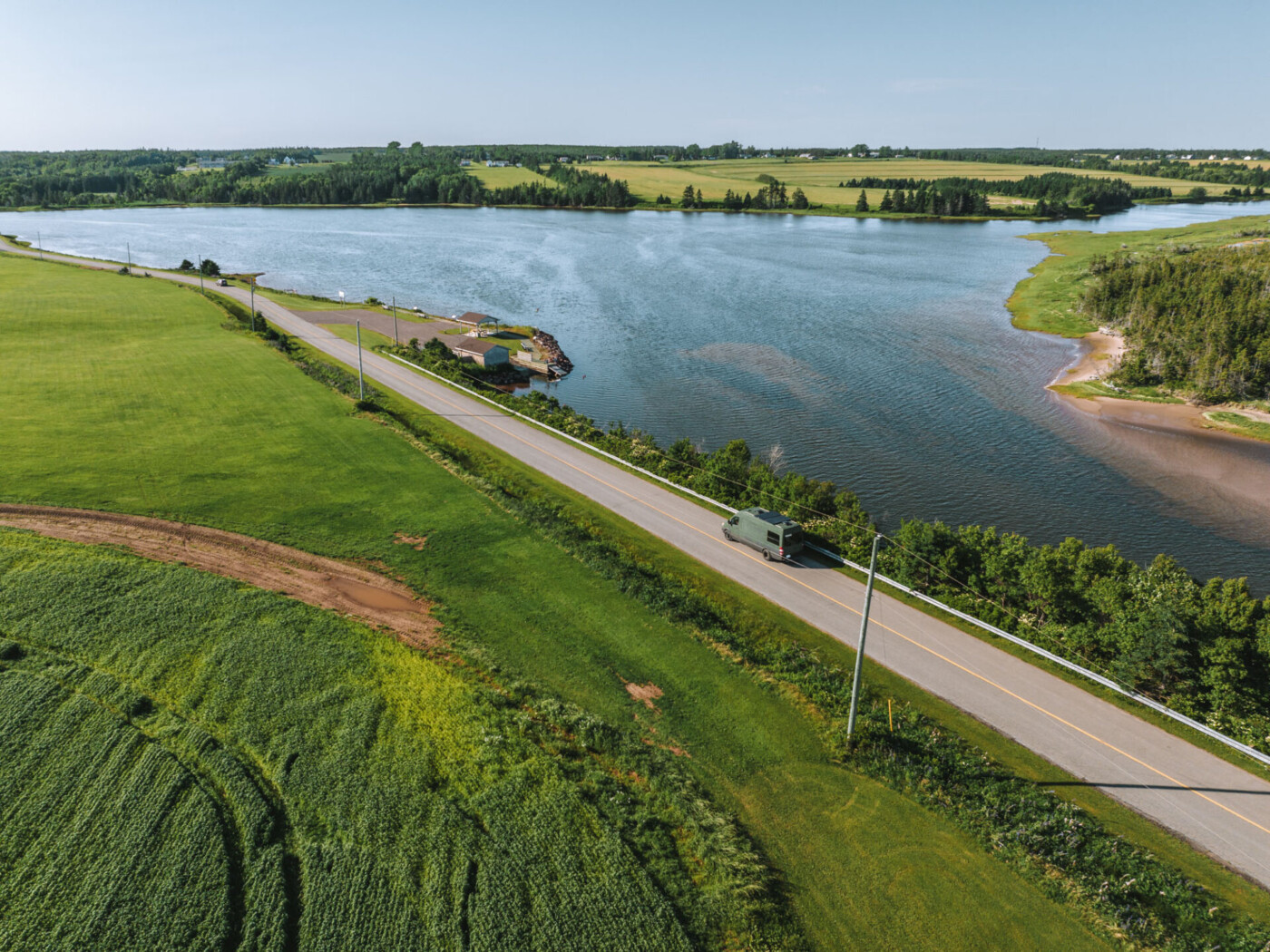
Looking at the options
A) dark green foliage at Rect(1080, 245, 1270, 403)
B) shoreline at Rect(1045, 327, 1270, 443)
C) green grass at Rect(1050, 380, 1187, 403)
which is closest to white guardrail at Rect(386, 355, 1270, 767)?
shoreline at Rect(1045, 327, 1270, 443)

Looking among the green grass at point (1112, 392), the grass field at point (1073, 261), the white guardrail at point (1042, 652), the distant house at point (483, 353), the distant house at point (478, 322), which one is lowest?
the white guardrail at point (1042, 652)

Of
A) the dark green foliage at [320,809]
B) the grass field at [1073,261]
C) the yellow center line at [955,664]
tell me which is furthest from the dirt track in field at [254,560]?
the grass field at [1073,261]

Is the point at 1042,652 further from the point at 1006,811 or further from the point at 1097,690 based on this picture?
the point at 1006,811

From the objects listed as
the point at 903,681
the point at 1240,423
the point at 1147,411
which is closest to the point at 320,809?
the point at 903,681

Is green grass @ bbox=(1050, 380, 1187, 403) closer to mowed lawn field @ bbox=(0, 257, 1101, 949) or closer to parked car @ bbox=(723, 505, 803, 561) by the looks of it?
parked car @ bbox=(723, 505, 803, 561)

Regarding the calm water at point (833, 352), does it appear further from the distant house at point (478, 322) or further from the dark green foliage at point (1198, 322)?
the distant house at point (478, 322)

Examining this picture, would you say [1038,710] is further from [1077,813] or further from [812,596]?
[812,596]

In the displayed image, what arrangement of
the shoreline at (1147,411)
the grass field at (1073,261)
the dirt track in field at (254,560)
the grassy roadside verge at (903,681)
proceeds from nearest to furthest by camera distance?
1. the grassy roadside verge at (903,681)
2. the dirt track in field at (254,560)
3. the shoreline at (1147,411)
4. the grass field at (1073,261)
